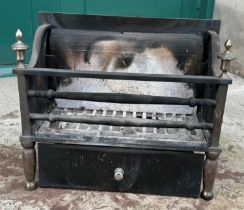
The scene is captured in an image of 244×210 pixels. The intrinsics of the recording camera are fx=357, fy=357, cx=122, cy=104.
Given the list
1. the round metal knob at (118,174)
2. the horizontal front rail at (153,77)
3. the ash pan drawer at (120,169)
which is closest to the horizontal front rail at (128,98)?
the horizontal front rail at (153,77)

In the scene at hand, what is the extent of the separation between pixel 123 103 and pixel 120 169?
Answer: 37cm

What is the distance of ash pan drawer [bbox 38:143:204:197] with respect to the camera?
2.00 meters

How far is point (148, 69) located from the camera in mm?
2494

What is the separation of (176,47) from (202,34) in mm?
191

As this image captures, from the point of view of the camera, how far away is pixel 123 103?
2.01m

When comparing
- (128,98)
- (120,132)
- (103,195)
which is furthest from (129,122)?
(103,195)

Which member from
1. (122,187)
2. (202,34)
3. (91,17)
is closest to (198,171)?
(122,187)

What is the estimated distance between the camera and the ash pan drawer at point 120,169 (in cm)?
200

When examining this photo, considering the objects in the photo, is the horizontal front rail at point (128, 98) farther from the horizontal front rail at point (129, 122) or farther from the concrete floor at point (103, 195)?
the concrete floor at point (103, 195)

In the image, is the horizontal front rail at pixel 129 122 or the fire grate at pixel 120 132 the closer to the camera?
the horizontal front rail at pixel 129 122

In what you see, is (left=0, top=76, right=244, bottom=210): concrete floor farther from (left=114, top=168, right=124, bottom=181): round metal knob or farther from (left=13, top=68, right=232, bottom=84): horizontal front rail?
(left=13, top=68, right=232, bottom=84): horizontal front rail

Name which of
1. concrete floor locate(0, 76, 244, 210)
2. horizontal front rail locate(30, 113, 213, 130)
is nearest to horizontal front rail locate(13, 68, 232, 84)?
horizontal front rail locate(30, 113, 213, 130)

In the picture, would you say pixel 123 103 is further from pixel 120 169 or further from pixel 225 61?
pixel 225 61

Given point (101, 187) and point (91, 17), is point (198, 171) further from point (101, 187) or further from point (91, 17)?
point (91, 17)
